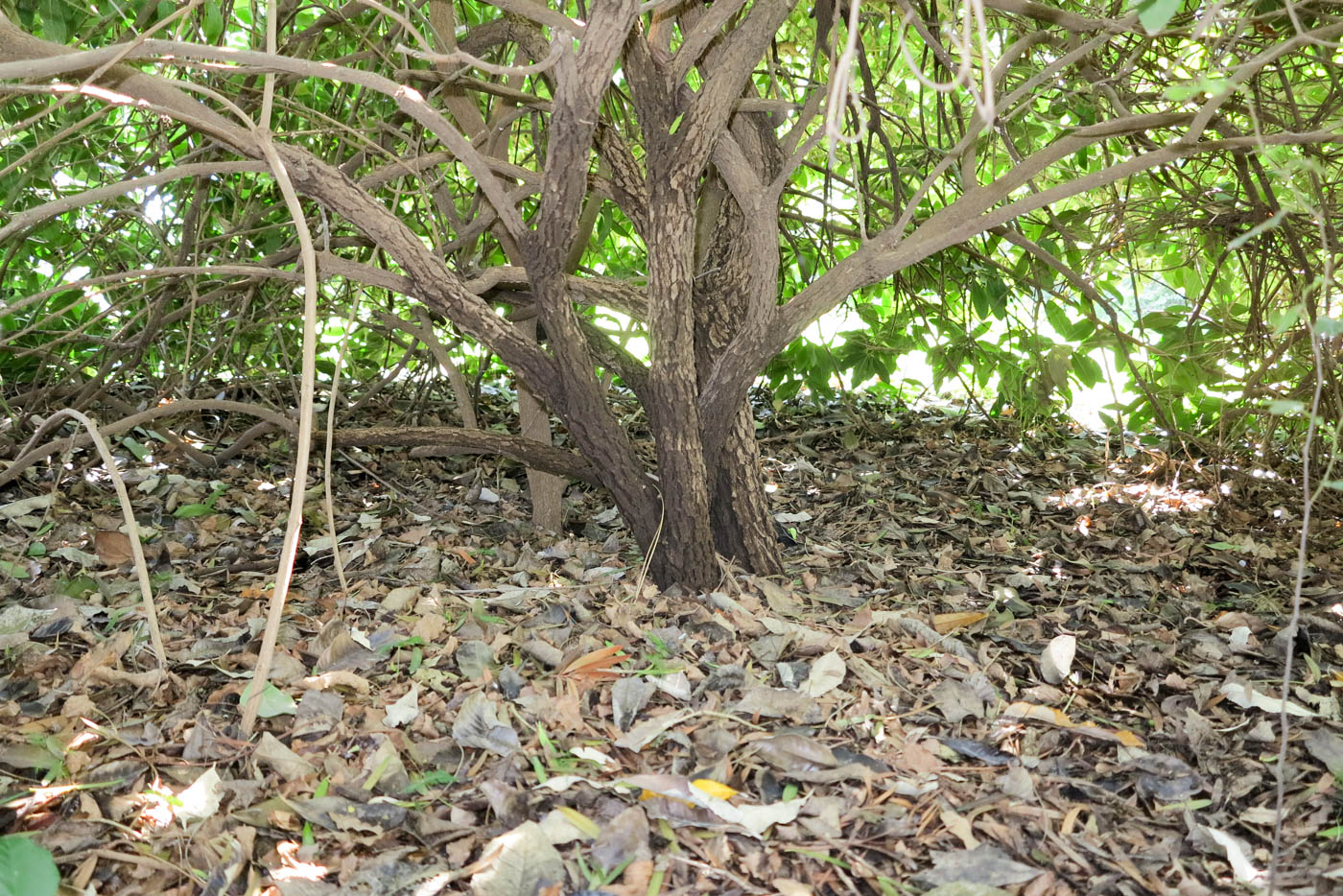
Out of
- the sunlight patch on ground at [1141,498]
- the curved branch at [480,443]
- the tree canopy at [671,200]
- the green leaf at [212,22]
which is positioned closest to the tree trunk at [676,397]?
the tree canopy at [671,200]

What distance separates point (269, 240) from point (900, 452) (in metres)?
2.05

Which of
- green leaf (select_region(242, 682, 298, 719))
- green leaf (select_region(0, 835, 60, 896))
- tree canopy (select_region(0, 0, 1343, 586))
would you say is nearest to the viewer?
green leaf (select_region(0, 835, 60, 896))

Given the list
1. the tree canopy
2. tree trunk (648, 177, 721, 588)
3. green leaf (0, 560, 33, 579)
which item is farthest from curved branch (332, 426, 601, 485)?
green leaf (0, 560, 33, 579)

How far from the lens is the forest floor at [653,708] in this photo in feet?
4.27

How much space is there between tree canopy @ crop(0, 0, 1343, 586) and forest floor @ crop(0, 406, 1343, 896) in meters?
0.35

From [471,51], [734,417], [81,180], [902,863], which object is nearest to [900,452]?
[734,417]

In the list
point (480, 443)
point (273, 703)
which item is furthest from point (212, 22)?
point (273, 703)

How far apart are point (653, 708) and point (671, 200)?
96 centimetres

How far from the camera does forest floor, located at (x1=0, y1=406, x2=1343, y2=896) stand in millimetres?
1303

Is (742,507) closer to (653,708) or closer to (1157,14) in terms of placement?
(653,708)

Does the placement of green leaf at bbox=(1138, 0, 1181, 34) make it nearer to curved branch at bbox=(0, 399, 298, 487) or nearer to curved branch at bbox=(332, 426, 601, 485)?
curved branch at bbox=(332, 426, 601, 485)

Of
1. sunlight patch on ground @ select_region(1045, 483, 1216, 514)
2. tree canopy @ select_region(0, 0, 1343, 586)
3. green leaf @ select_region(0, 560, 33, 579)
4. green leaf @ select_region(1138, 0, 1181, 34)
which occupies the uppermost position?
tree canopy @ select_region(0, 0, 1343, 586)

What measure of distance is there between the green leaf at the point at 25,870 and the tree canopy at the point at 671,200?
28.2 inches

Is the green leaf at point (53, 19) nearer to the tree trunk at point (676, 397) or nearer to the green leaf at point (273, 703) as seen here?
the tree trunk at point (676, 397)
